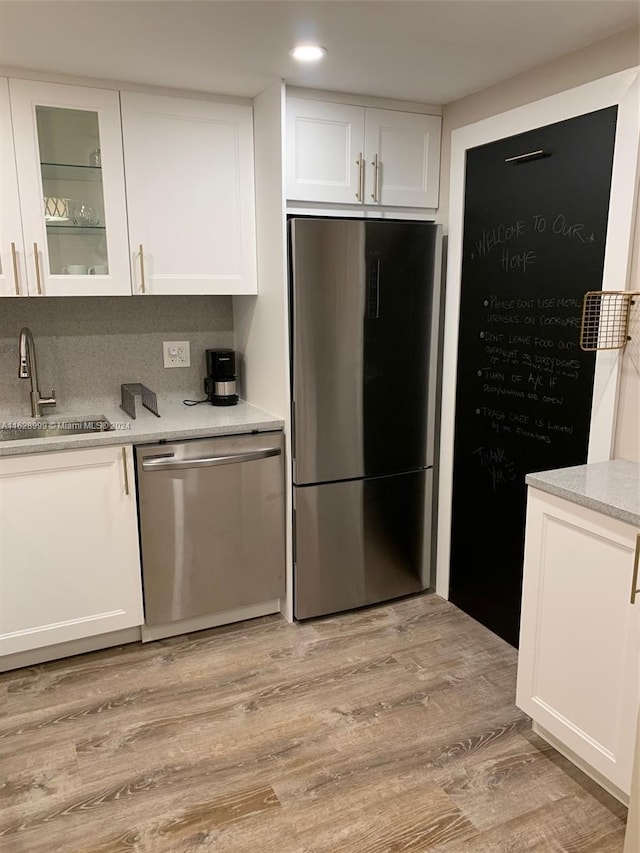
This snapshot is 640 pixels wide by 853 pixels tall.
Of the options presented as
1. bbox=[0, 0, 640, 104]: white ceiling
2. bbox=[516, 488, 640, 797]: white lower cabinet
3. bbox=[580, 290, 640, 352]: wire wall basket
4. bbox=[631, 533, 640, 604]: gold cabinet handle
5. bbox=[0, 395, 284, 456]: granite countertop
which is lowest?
bbox=[516, 488, 640, 797]: white lower cabinet

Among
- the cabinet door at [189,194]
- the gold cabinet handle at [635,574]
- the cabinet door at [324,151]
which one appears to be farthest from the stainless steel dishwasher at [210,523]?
the gold cabinet handle at [635,574]

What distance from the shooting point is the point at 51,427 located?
278 cm

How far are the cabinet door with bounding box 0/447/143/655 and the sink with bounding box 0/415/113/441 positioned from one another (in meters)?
0.25

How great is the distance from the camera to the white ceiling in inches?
72.1

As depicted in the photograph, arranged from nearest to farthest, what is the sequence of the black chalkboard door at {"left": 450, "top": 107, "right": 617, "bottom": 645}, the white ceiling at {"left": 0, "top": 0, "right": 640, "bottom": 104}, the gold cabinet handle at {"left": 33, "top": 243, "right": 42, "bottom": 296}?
the white ceiling at {"left": 0, "top": 0, "right": 640, "bottom": 104} → the black chalkboard door at {"left": 450, "top": 107, "right": 617, "bottom": 645} → the gold cabinet handle at {"left": 33, "top": 243, "right": 42, "bottom": 296}

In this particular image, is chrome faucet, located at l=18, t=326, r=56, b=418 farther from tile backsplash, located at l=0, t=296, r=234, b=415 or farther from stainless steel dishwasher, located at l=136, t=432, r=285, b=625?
stainless steel dishwasher, located at l=136, t=432, r=285, b=625

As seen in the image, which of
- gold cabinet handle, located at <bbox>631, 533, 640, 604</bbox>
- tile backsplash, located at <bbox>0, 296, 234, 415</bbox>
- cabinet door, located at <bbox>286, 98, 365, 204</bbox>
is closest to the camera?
gold cabinet handle, located at <bbox>631, 533, 640, 604</bbox>

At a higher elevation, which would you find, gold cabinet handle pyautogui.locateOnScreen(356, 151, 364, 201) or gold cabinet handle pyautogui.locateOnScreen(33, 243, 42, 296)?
gold cabinet handle pyautogui.locateOnScreen(356, 151, 364, 201)

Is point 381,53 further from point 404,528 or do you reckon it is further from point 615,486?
point 404,528

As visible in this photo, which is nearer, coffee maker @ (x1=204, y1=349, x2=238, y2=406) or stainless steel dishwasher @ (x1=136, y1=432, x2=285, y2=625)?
stainless steel dishwasher @ (x1=136, y1=432, x2=285, y2=625)

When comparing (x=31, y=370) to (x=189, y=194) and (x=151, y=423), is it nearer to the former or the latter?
(x=151, y=423)

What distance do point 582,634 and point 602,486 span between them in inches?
17.1

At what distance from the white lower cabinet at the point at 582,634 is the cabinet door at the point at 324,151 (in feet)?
4.91

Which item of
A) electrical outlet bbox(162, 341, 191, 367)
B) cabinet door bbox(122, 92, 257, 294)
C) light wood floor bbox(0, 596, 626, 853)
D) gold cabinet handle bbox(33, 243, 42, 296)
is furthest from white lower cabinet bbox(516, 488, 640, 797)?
gold cabinet handle bbox(33, 243, 42, 296)
